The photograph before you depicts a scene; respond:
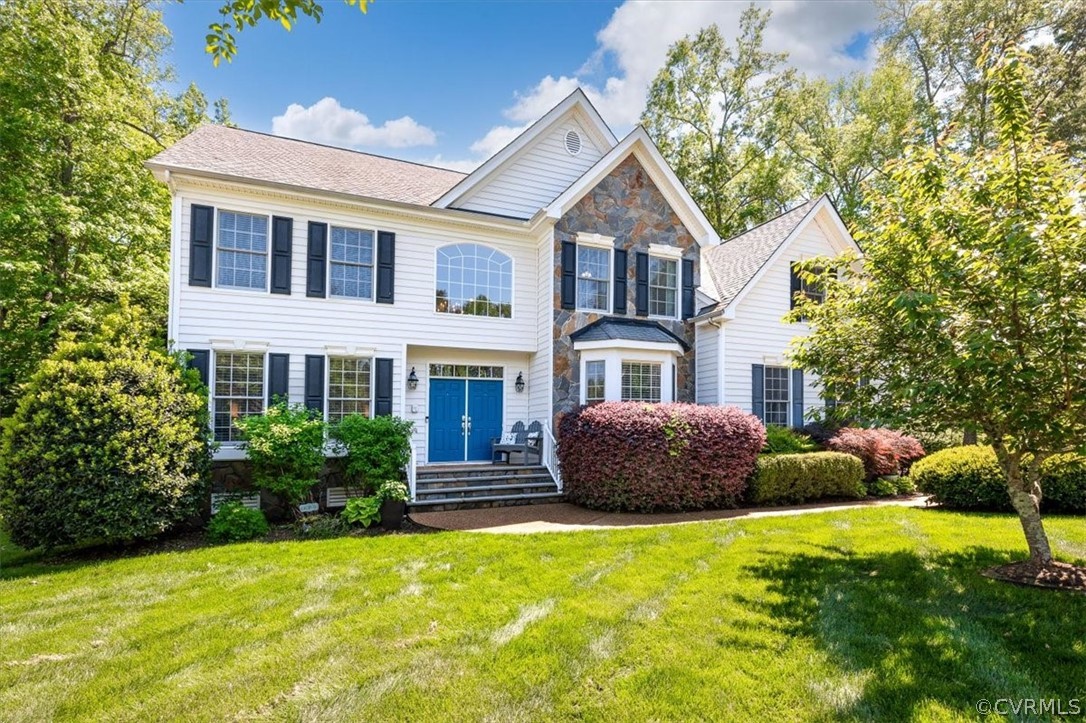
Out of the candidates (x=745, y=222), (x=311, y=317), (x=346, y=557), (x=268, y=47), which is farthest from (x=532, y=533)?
(x=745, y=222)

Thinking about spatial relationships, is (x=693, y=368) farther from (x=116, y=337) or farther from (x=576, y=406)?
(x=116, y=337)

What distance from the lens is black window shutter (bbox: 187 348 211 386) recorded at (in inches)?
376

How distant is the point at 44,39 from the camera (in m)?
11.7

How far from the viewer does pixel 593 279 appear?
12.6 metres

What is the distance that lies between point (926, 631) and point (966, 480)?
682 cm

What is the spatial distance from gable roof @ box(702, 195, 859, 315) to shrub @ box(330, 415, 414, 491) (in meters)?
8.06

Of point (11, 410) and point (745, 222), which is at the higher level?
point (745, 222)

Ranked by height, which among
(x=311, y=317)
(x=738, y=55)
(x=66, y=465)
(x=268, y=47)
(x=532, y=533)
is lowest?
(x=532, y=533)

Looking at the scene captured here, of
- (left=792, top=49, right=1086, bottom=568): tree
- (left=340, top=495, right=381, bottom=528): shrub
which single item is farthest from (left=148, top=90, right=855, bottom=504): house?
(left=792, top=49, right=1086, bottom=568): tree

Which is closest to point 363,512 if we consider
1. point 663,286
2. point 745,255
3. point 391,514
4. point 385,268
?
point 391,514

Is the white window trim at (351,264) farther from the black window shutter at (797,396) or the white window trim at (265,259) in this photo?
the black window shutter at (797,396)

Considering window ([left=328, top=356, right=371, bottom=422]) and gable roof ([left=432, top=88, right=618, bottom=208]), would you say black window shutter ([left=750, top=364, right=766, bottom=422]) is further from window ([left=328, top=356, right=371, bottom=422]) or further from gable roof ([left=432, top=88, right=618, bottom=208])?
window ([left=328, top=356, right=371, bottom=422])

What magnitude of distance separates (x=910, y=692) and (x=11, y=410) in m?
19.1

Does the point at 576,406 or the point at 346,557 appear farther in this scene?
the point at 576,406
